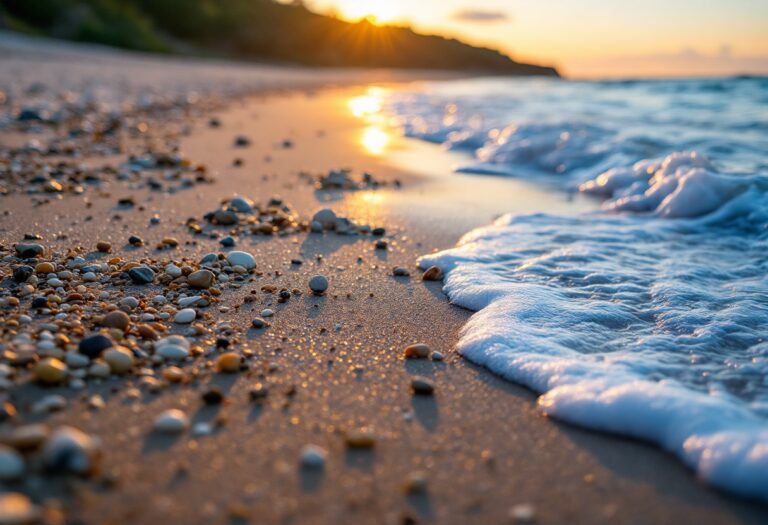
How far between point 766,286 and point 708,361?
3.51ft

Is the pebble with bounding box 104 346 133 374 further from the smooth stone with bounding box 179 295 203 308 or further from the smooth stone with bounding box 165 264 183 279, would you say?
the smooth stone with bounding box 165 264 183 279

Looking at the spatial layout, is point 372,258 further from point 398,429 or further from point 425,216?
point 398,429

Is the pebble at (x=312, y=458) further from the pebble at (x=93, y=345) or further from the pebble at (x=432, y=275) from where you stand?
the pebble at (x=432, y=275)

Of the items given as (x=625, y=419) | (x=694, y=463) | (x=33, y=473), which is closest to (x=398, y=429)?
(x=625, y=419)

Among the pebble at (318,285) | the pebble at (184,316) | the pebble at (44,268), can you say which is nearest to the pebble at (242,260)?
the pebble at (318,285)

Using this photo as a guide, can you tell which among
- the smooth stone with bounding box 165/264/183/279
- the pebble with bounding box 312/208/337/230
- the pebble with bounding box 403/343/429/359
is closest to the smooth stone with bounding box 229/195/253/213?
the pebble with bounding box 312/208/337/230

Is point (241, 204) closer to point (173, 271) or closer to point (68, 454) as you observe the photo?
point (173, 271)

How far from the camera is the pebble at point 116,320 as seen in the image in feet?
6.88

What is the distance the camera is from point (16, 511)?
120cm

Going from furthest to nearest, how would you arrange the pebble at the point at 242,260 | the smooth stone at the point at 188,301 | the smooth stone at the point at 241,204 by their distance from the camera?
1. the smooth stone at the point at 241,204
2. the pebble at the point at 242,260
3. the smooth stone at the point at 188,301

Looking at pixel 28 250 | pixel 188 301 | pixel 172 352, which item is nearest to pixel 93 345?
pixel 172 352

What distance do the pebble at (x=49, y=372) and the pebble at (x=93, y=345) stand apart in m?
0.13

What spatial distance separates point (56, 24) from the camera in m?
28.2

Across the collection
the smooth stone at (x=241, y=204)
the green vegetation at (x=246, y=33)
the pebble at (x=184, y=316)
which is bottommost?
the pebble at (x=184, y=316)
